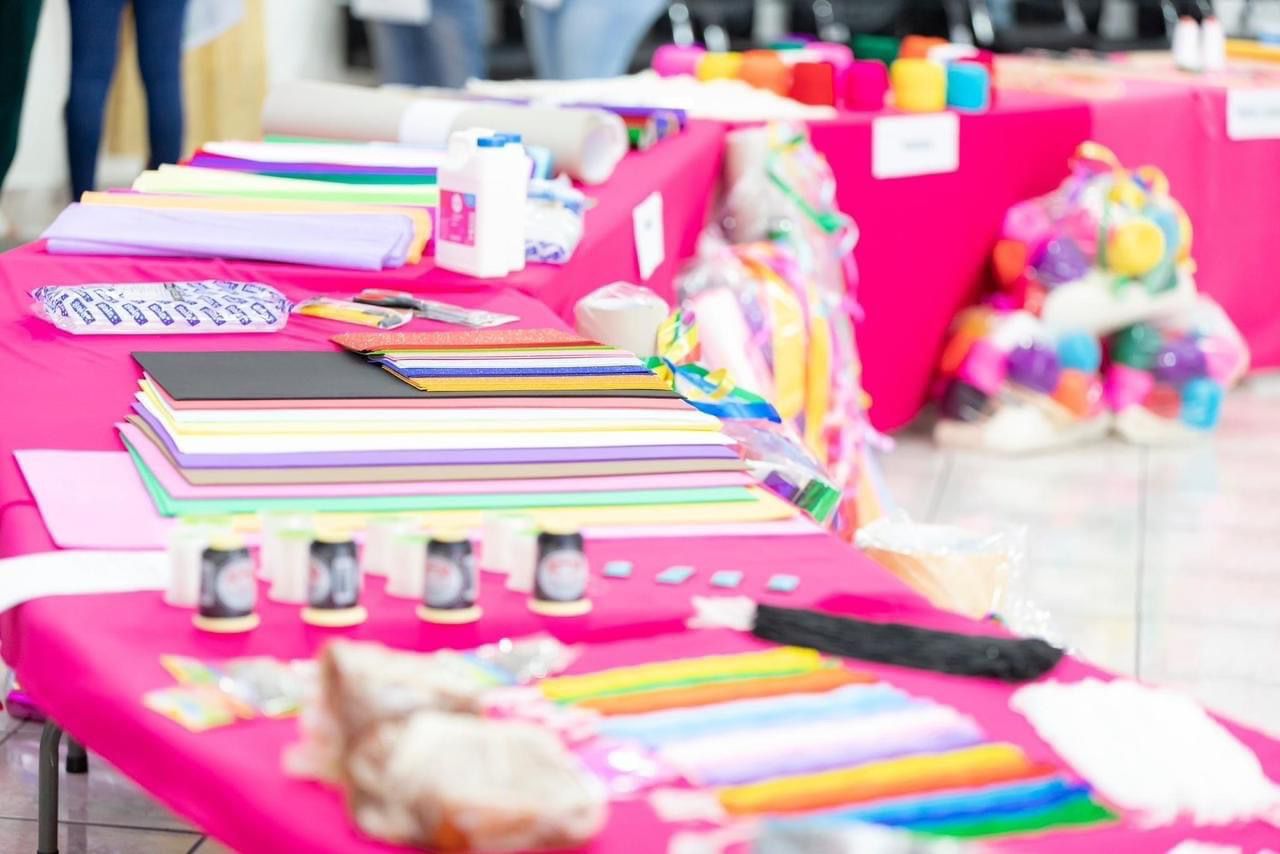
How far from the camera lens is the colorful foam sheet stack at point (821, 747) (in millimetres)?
992

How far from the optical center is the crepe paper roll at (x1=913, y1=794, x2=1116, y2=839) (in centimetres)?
98

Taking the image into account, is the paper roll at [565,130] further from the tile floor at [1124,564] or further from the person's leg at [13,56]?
the person's leg at [13,56]

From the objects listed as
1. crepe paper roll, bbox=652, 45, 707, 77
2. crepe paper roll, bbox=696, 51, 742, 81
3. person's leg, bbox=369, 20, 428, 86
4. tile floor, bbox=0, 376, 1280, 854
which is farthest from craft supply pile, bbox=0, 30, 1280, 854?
person's leg, bbox=369, 20, 428, 86

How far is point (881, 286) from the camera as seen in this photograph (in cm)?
379

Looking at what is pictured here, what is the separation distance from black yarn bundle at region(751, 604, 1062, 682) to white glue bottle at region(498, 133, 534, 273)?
3.51 ft

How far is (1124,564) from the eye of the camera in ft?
10.9

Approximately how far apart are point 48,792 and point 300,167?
3.10 ft

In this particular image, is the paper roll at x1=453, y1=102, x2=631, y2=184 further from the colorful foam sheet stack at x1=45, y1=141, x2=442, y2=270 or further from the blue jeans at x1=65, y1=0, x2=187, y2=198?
the blue jeans at x1=65, y1=0, x2=187, y2=198

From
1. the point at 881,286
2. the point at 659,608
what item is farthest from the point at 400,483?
the point at 881,286

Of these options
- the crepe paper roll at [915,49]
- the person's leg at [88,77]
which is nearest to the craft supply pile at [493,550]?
the crepe paper roll at [915,49]

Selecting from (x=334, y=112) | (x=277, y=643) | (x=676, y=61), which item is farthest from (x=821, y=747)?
(x=676, y=61)

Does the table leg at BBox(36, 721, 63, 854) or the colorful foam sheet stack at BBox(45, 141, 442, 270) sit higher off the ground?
the colorful foam sheet stack at BBox(45, 141, 442, 270)

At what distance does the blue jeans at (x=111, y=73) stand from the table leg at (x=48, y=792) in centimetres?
243

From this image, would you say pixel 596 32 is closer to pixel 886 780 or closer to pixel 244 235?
pixel 244 235
